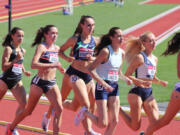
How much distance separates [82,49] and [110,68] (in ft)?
2.95

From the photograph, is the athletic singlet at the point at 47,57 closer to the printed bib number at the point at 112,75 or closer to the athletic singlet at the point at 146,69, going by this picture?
the printed bib number at the point at 112,75

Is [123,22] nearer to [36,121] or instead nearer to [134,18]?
[134,18]

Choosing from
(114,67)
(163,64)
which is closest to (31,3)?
(163,64)

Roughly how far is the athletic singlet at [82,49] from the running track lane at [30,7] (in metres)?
21.6

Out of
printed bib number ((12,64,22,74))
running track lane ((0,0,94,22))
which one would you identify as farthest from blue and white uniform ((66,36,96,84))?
running track lane ((0,0,94,22))

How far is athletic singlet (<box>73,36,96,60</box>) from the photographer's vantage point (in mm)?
8008

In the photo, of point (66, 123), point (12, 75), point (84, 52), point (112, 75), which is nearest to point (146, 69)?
point (112, 75)

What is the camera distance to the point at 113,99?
289 inches

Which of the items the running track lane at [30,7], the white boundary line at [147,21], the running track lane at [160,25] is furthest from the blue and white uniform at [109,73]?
the running track lane at [30,7]

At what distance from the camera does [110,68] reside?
24.0 feet

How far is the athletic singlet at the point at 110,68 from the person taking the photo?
7.32m

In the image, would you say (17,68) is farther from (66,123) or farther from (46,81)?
(66,123)

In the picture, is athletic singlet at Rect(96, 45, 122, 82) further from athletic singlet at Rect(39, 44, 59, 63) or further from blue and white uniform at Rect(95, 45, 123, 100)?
athletic singlet at Rect(39, 44, 59, 63)

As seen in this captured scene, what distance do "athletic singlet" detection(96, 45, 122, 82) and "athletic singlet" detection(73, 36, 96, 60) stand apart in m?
0.70
